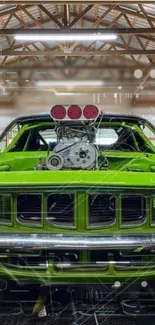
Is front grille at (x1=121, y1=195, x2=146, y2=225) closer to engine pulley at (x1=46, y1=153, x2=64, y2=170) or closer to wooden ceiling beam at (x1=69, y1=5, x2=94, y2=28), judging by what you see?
engine pulley at (x1=46, y1=153, x2=64, y2=170)

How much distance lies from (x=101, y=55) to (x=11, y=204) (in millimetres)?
7629

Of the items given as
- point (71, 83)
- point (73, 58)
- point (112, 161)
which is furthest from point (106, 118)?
point (73, 58)

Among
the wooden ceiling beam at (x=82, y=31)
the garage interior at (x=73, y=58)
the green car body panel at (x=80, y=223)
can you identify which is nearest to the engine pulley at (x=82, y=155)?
the green car body panel at (x=80, y=223)

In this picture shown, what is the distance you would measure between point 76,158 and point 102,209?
51 cm

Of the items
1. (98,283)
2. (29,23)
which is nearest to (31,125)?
(98,283)

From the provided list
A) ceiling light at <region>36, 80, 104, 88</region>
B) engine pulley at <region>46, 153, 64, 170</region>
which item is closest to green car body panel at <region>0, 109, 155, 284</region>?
engine pulley at <region>46, 153, 64, 170</region>

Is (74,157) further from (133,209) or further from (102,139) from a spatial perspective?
(102,139)

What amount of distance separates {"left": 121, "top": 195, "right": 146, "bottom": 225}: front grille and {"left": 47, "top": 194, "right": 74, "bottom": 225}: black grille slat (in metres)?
0.26

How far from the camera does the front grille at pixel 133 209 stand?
2.29 meters

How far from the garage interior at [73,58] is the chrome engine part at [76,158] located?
5.15 metres

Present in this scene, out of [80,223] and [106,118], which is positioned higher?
[106,118]

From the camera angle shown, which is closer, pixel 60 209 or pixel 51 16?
pixel 60 209

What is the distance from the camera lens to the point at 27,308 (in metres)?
2.49

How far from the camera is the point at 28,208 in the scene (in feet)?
7.54
